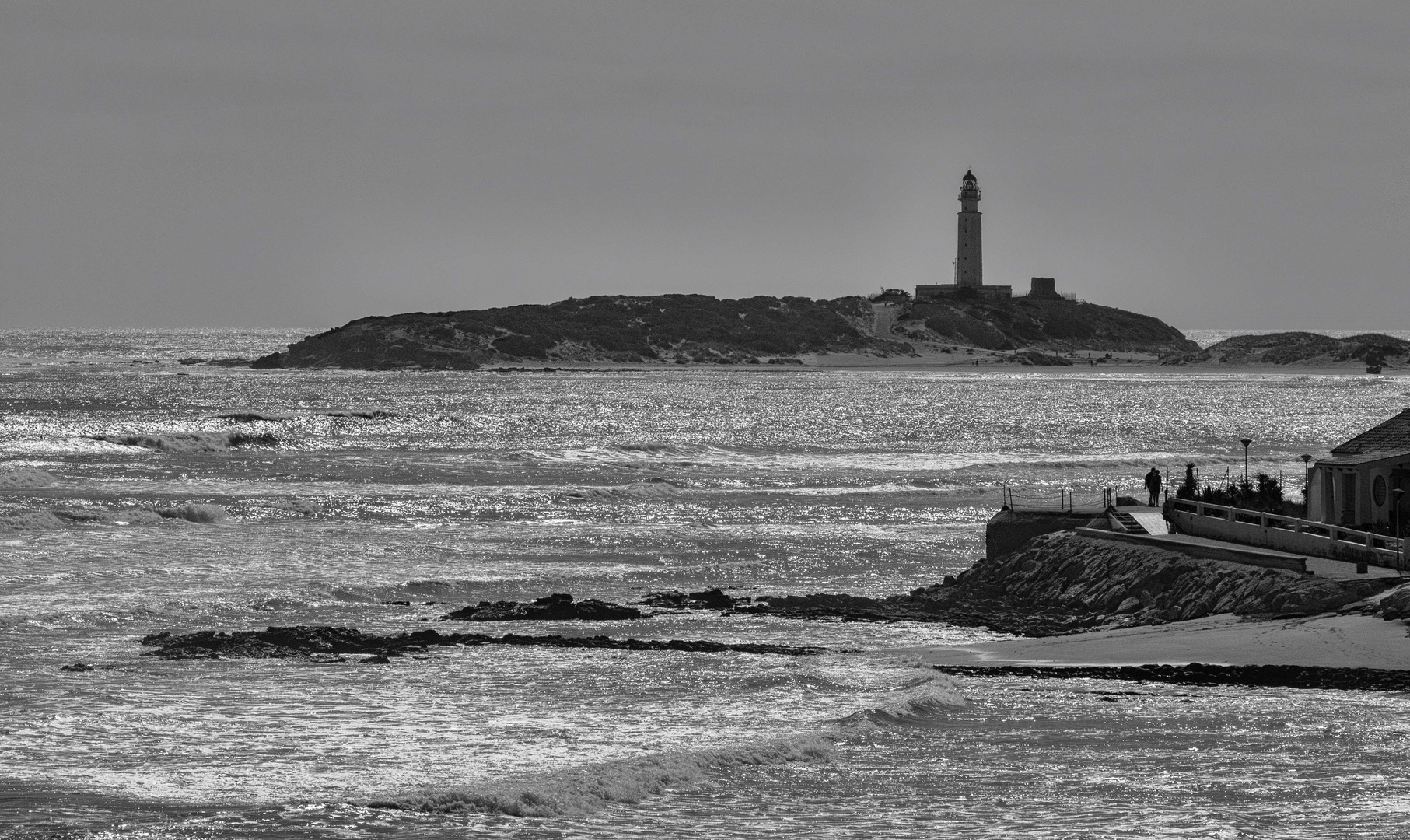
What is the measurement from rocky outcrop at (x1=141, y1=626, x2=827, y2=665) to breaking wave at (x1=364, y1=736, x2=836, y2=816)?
5821 mm

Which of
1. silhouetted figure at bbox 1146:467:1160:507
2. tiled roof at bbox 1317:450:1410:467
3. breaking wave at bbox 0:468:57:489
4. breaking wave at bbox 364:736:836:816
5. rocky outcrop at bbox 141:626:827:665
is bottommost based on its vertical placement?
breaking wave at bbox 364:736:836:816

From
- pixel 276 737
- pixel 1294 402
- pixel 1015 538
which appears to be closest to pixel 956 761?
pixel 276 737

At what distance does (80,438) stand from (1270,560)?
58376mm

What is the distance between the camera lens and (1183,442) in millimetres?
80000

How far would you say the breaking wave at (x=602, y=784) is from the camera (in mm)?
14680

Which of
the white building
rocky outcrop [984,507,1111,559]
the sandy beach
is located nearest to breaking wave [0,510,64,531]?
rocky outcrop [984,507,1111,559]

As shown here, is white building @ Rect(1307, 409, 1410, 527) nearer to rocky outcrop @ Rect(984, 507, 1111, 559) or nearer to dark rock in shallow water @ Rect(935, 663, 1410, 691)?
rocky outcrop @ Rect(984, 507, 1111, 559)

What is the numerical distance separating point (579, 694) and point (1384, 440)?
49.9ft

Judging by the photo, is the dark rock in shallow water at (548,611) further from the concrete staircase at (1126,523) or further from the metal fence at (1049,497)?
the metal fence at (1049,497)

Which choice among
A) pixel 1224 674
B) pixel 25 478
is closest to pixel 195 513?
pixel 25 478

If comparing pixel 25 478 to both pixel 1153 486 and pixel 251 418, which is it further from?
pixel 251 418

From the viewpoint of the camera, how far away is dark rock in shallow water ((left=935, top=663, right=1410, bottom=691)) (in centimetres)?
1933

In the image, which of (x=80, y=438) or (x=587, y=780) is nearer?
(x=587, y=780)

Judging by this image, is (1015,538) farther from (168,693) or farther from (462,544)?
(168,693)
